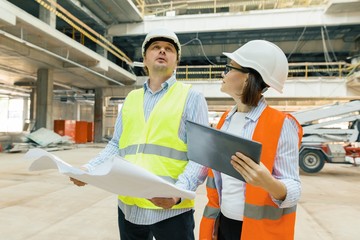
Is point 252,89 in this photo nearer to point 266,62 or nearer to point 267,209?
point 266,62

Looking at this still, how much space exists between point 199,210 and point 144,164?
318 centimetres

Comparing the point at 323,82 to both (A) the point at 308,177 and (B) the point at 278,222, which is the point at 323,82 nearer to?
(A) the point at 308,177

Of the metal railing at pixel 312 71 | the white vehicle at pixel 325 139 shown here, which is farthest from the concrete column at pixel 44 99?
the white vehicle at pixel 325 139

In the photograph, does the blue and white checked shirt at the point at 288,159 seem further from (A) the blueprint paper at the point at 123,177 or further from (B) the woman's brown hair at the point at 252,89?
(A) the blueprint paper at the point at 123,177

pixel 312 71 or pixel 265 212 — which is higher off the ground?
pixel 312 71

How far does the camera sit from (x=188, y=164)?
158cm

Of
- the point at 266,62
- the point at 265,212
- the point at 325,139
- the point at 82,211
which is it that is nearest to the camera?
the point at 265,212

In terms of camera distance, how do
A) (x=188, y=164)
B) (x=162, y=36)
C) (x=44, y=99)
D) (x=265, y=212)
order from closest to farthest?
(x=265, y=212) → (x=188, y=164) → (x=162, y=36) → (x=44, y=99)

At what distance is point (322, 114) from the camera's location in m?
8.45

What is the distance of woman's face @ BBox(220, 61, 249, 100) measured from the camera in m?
1.51

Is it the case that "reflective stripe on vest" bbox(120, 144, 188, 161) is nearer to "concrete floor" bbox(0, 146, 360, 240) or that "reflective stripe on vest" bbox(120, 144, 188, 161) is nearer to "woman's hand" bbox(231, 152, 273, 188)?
"woman's hand" bbox(231, 152, 273, 188)

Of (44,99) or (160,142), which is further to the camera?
(44,99)

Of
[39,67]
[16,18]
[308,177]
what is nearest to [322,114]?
[308,177]

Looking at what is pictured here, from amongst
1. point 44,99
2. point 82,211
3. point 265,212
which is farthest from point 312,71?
point 265,212
